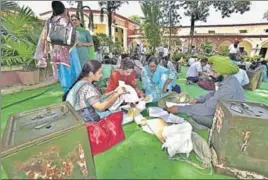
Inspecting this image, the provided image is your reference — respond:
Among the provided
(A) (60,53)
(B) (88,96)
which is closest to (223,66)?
(B) (88,96)

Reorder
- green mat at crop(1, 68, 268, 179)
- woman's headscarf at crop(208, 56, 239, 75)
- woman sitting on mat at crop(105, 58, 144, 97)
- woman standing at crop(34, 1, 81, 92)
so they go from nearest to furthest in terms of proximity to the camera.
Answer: green mat at crop(1, 68, 268, 179) < woman's headscarf at crop(208, 56, 239, 75) < woman standing at crop(34, 1, 81, 92) < woman sitting on mat at crop(105, 58, 144, 97)

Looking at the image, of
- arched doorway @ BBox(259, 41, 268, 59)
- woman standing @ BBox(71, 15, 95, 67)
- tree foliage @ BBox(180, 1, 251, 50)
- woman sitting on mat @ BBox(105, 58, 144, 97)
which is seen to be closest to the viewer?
woman sitting on mat @ BBox(105, 58, 144, 97)

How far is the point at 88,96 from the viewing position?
1641 mm

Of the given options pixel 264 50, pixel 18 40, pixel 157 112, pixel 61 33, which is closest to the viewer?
pixel 61 33

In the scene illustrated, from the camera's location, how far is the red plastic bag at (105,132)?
5.37ft

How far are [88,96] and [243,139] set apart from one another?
118cm

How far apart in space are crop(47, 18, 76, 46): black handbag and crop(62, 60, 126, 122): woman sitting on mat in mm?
778

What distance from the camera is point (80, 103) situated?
1.70 m

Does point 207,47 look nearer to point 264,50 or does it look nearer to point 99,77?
point 264,50

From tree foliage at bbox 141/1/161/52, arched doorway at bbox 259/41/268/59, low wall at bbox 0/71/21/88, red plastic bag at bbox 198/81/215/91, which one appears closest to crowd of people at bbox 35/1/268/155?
red plastic bag at bbox 198/81/215/91

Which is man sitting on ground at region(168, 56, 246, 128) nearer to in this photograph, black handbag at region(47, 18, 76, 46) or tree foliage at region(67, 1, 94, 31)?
black handbag at region(47, 18, 76, 46)

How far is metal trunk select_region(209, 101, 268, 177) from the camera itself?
1.40 meters

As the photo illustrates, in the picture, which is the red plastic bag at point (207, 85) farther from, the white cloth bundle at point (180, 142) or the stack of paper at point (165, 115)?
the white cloth bundle at point (180, 142)

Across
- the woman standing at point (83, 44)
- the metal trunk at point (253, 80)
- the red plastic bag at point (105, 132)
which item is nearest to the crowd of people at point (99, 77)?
the woman standing at point (83, 44)
